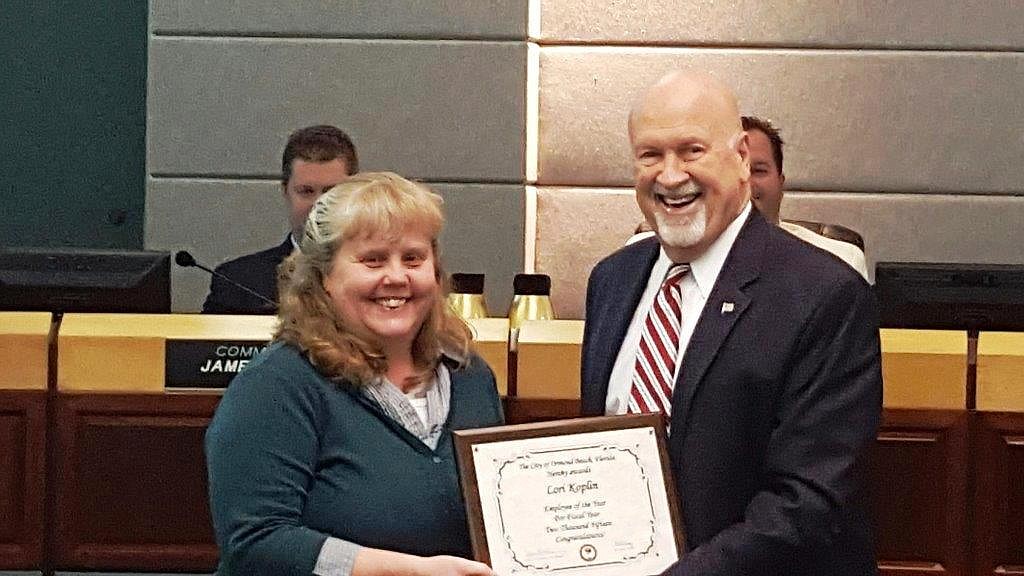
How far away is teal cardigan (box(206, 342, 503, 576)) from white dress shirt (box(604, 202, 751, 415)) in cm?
32

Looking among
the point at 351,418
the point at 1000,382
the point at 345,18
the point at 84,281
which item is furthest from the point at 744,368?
the point at 345,18

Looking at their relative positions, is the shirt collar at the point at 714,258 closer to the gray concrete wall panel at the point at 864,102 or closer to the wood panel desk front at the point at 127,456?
the wood panel desk front at the point at 127,456

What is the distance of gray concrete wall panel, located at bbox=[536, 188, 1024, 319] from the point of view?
5.27 meters

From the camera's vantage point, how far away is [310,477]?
6.32ft

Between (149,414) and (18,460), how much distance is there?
299mm

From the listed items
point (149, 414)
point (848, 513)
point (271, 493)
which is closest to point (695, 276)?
point (848, 513)

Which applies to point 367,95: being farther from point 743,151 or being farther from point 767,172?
point 743,151

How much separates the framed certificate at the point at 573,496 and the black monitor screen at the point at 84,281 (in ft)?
6.52

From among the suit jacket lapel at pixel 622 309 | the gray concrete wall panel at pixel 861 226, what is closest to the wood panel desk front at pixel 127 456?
the suit jacket lapel at pixel 622 309

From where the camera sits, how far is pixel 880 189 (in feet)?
17.4

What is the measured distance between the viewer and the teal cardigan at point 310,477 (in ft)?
6.20

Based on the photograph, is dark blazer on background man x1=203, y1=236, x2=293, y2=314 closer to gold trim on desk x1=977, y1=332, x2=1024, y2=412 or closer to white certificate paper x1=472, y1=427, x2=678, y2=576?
gold trim on desk x1=977, y1=332, x2=1024, y2=412

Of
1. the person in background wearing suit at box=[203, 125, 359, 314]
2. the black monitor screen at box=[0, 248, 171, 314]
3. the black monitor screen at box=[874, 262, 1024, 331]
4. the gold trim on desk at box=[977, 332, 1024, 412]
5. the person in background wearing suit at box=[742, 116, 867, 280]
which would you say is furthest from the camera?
the person in background wearing suit at box=[203, 125, 359, 314]

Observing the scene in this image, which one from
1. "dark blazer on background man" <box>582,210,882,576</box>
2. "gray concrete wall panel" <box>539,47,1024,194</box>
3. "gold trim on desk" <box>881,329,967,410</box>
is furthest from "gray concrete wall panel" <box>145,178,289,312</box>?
"dark blazer on background man" <box>582,210,882,576</box>
